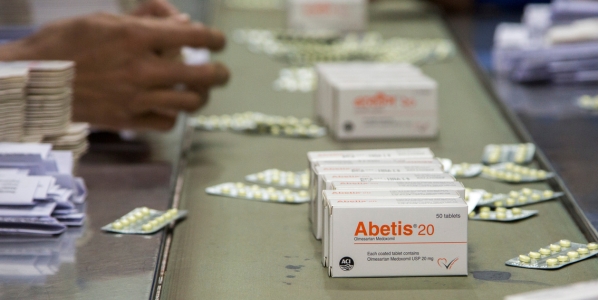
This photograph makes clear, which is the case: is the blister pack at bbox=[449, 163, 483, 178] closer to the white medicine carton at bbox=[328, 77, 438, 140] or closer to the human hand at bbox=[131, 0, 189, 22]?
the white medicine carton at bbox=[328, 77, 438, 140]

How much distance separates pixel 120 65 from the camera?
203cm

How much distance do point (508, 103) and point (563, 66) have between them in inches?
16.4

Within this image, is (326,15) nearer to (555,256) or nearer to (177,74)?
(177,74)

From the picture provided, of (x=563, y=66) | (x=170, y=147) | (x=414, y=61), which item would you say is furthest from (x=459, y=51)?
(x=170, y=147)

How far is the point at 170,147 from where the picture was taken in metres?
2.14

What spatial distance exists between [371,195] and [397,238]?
0.09 metres

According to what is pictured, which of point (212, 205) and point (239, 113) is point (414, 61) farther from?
point (212, 205)

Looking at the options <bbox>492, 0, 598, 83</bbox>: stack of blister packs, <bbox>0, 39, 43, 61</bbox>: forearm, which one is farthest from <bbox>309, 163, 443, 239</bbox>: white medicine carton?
<bbox>492, 0, 598, 83</bbox>: stack of blister packs

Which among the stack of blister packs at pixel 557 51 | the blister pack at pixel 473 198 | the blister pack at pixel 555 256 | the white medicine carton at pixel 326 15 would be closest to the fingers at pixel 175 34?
the blister pack at pixel 473 198

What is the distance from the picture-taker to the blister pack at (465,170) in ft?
6.04

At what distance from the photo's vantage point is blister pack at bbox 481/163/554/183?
70.8 inches

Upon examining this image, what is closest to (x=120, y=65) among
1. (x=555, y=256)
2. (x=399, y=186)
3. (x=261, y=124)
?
(x=261, y=124)

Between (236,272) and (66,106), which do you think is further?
(66,106)

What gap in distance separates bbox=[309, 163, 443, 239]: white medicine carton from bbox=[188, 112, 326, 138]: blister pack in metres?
0.77
